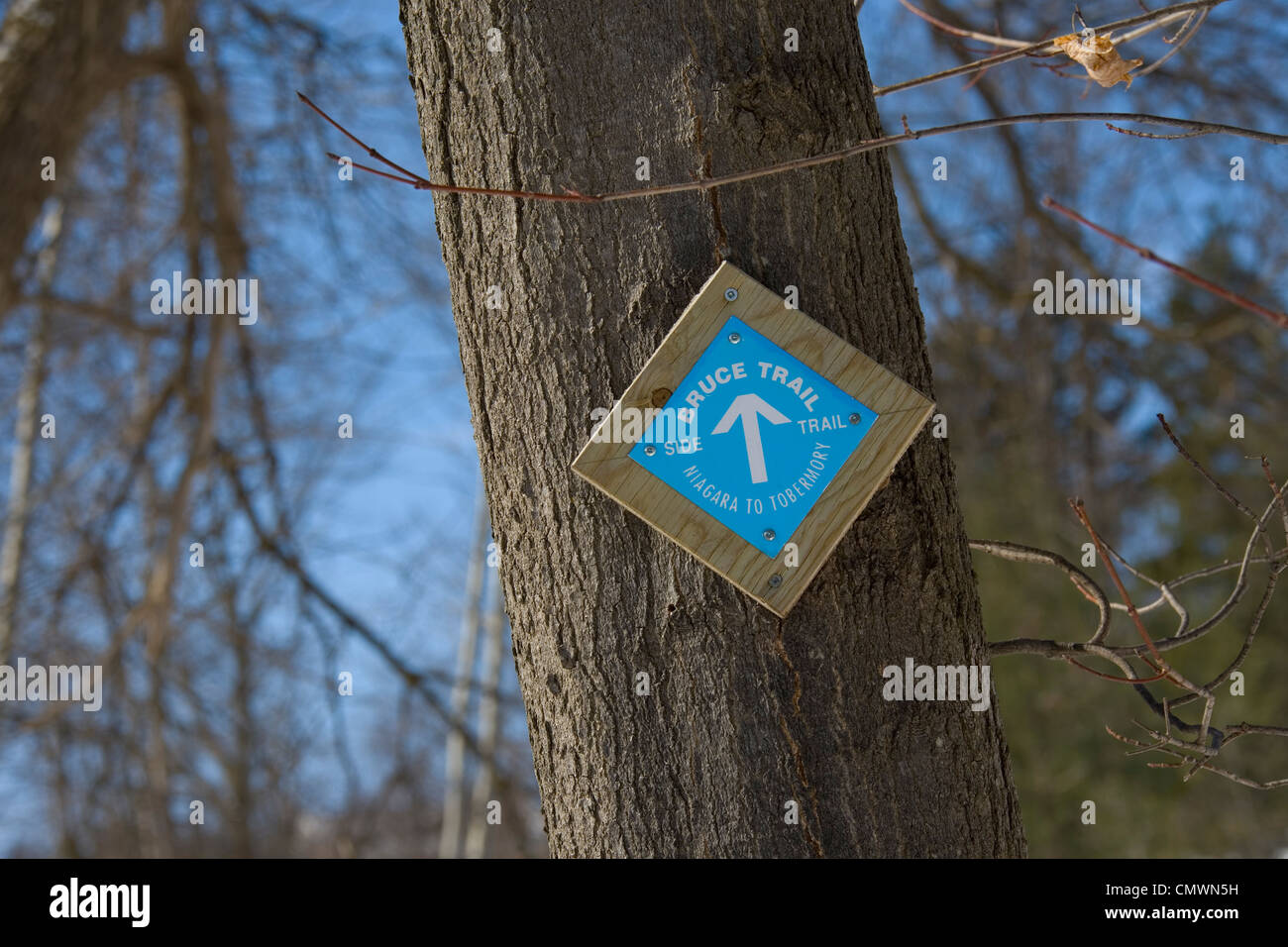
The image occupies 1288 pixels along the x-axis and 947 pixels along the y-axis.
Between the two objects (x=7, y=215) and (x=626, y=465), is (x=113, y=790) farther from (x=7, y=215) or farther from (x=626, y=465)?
(x=626, y=465)

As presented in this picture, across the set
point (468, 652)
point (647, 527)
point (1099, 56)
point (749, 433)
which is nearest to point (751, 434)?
point (749, 433)

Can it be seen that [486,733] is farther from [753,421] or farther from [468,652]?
[753,421]

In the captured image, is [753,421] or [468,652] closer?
[753,421]

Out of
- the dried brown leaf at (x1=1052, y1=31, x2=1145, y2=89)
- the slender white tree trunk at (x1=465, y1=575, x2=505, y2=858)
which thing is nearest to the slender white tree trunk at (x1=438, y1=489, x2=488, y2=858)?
the slender white tree trunk at (x1=465, y1=575, x2=505, y2=858)

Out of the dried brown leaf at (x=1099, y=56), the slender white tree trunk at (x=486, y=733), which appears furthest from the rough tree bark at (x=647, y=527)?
the slender white tree trunk at (x=486, y=733)

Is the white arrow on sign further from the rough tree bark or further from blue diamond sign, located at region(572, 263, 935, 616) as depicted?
the rough tree bark

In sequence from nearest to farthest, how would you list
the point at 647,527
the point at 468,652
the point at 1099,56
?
the point at 647,527 < the point at 1099,56 < the point at 468,652

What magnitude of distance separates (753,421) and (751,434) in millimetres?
16

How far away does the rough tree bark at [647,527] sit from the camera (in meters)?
1.31

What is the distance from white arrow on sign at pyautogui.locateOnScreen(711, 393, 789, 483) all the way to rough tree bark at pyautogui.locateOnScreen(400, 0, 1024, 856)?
13cm

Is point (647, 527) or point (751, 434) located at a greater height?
point (751, 434)

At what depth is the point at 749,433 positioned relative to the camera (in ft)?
4.45

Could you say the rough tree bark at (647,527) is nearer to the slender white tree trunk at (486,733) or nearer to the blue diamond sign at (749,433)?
the blue diamond sign at (749,433)

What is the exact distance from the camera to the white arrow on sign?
4.44 feet
